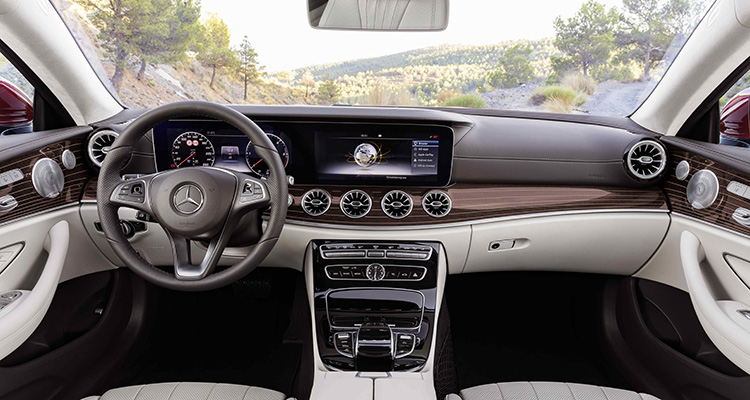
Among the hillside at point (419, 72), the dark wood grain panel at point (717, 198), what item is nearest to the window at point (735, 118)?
the dark wood grain panel at point (717, 198)

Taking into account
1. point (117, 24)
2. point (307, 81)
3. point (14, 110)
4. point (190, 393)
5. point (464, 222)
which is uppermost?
→ point (117, 24)

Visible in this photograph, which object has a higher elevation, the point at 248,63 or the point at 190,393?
the point at 248,63

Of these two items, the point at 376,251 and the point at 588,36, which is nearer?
the point at 376,251

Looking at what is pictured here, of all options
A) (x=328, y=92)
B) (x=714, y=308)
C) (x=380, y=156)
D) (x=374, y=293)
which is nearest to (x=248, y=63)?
(x=328, y=92)

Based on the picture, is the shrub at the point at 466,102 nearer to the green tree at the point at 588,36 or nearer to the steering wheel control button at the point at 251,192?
the green tree at the point at 588,36

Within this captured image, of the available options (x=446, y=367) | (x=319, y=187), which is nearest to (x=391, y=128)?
(x=319, y=187)

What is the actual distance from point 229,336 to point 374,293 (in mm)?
1041

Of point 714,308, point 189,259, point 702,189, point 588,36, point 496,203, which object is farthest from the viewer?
point 588,36

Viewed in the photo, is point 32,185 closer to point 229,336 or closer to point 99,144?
point 99,144

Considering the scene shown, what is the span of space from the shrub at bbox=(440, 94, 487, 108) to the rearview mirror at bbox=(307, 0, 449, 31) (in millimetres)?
543

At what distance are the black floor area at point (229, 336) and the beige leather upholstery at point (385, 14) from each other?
1.26 metres

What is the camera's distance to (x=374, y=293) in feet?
6.53

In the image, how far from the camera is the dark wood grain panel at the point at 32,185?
166cm

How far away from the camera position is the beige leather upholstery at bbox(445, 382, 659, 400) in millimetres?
1497
